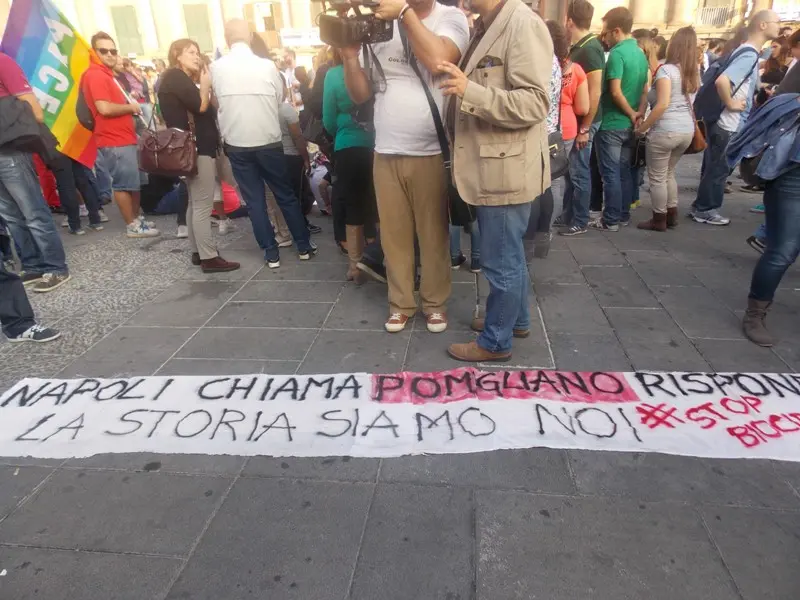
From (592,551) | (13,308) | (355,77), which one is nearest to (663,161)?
(355,77)

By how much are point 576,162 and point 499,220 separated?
281 centimetres

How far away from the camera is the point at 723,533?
68.2 inches

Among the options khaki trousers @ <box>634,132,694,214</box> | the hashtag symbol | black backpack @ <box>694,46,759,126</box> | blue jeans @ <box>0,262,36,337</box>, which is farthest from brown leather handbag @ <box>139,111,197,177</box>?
black backpack @ <box>694,46,759,126</box>

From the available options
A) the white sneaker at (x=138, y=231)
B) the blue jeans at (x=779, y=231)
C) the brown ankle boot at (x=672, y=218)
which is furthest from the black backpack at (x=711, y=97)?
the white sneaker at (x=138, y=231)

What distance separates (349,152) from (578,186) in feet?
7.96

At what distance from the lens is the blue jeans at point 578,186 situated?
4.83m

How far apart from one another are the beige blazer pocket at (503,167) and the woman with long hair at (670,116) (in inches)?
120

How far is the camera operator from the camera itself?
8.06ft

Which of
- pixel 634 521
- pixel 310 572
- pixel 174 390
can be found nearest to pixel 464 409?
pixel 634 521

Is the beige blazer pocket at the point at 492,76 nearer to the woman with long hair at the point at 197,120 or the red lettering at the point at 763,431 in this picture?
the red lettering at the point at 763,431

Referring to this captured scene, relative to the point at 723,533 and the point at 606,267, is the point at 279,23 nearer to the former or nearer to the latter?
the point at 606,267

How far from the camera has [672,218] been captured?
17.0 feet

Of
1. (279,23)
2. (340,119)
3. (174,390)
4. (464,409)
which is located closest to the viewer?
(464,409)

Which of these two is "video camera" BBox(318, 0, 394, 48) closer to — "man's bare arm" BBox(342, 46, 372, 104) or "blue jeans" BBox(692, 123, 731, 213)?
"man's bare arm" BBox(342, 46, 372, 104)
